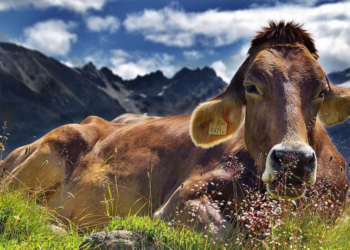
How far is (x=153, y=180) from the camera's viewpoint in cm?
655

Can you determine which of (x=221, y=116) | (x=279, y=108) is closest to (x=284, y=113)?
(x=279, y=108)

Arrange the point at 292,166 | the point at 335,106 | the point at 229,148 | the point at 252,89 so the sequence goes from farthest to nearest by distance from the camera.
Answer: the point at 229,148 < the point at 335,106 < the point at 252,89 < the point at 292,166

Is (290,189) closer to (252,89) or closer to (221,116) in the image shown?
(252,89)

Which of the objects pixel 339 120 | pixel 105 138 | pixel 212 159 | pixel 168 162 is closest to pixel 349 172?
pixel 339 120

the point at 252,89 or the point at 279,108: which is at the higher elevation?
the point at 252,89

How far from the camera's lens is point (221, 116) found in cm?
553

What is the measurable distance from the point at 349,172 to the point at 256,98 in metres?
1.40

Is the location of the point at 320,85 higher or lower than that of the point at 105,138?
higher

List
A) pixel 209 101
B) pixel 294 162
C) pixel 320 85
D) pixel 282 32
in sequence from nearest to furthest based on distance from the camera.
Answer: pixel 294 162 < pixel 320 85 < pixel 282 32 < pixel 209 101

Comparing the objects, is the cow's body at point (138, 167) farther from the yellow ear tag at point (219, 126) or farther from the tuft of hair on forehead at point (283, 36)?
the tuft of hair on forehead at point (283, 36)

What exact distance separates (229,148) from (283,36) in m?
1.78

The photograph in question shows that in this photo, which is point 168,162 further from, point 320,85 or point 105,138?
point 320,85

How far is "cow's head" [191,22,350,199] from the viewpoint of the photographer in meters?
3.76

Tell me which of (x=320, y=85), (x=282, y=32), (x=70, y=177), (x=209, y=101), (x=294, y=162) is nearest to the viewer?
(x=294, y=162)
